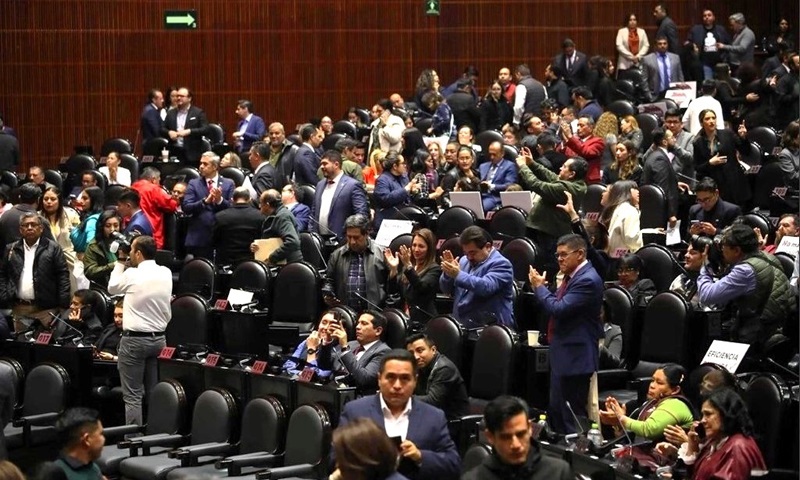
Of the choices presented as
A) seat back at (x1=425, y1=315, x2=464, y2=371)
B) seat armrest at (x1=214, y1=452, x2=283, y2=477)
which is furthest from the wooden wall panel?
seat armrest at (x1=214, y1=452, x2=283, y2=477)

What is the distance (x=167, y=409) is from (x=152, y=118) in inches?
301

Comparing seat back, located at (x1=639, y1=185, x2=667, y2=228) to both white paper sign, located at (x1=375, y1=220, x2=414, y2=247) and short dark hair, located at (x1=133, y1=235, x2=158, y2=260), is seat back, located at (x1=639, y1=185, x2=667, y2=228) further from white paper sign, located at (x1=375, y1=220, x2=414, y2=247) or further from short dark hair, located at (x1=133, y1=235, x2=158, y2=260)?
short dark hair, located at (x1=133, y1=235, x2=158, y2=260)

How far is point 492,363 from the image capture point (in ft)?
25.8

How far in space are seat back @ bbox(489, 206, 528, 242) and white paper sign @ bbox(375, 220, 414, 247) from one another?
769mm

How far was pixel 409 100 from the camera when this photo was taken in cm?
1762

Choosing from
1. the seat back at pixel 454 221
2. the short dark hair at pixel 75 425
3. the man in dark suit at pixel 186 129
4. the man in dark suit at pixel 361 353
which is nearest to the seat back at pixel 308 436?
the man in dark suit at pixel 361 353

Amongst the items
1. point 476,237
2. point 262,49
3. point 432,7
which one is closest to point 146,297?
point 476,237

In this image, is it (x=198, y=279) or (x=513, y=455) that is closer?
(x=513, y=455)

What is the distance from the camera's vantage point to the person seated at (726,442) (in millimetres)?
5773

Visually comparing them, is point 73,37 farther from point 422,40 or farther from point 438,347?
point 438,347

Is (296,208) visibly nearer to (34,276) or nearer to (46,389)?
(34,276)

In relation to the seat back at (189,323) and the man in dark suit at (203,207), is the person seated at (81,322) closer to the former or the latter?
the seat back at (189,323)

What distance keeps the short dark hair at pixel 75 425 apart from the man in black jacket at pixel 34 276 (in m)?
3.86

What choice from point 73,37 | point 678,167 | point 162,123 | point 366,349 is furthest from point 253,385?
point 73,37
